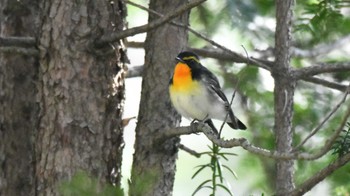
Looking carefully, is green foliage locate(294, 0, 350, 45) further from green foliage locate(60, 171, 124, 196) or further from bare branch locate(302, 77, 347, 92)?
green foliage locate(60, 171, 124, 196)

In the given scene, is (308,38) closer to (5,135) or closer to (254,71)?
(254,71)

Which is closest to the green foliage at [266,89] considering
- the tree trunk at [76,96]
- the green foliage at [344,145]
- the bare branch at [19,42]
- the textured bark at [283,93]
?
the textured bark at [283,93]

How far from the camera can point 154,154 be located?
184 inches

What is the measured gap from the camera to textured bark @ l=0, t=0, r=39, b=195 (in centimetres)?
501

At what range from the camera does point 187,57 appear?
4.95 m

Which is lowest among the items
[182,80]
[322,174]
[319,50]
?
[322,174]

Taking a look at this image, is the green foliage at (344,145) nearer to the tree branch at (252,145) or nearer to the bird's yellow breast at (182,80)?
the tree branch at (252,145)

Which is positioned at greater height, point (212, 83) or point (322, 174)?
point (212, 83)

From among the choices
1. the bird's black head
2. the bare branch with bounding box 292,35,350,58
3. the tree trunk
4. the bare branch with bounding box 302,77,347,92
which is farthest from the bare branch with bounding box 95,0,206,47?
the bare branch with bounding box 292,35,350,58

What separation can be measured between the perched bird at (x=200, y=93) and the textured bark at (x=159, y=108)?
12 centimetres

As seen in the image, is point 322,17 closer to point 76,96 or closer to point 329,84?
point 329,84

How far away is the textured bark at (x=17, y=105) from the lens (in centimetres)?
501

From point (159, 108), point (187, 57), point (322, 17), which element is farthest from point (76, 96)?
point (322, 17)

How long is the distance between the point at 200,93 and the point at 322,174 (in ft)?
7.04
